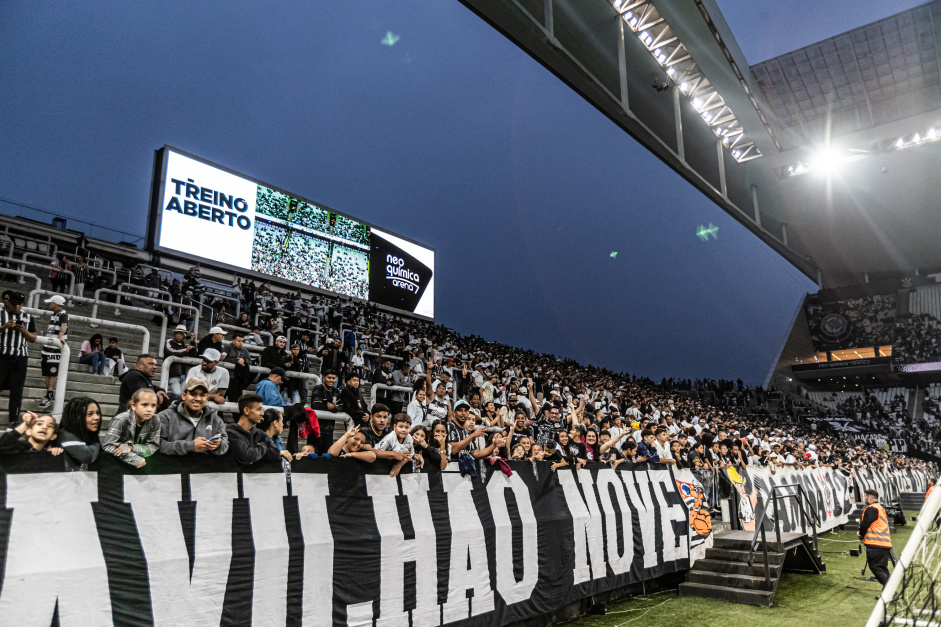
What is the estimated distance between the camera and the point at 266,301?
755 inches

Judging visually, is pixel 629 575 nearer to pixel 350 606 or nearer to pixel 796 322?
pixel 350 606

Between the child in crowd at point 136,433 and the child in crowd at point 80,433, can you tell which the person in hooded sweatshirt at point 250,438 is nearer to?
the child in crowd at point 136,433

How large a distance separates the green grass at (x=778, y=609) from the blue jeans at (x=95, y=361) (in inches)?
300

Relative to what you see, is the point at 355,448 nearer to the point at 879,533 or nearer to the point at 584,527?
the point at 584,527

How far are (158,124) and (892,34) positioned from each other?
3523 inches

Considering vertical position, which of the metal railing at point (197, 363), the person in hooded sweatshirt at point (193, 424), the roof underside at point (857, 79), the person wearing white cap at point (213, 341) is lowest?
the person in hooded sweatshirt at point (193, 424)

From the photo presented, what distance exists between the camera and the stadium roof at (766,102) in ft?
41.4

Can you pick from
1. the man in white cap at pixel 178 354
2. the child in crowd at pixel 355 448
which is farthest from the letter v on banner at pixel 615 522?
the man in white cap at pixel 178 354

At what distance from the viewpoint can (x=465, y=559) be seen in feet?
20.6

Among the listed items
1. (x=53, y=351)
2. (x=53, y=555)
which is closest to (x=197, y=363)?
(x=53, y=351)

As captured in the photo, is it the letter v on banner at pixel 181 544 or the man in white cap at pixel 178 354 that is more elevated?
the man in white cap at pixel 178 354

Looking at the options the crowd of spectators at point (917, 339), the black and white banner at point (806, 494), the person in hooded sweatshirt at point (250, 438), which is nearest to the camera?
the person in hooded sweatshirt at point (250, 438)

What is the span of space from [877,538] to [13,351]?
12184 mm

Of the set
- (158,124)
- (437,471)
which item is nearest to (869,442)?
(437,471)
